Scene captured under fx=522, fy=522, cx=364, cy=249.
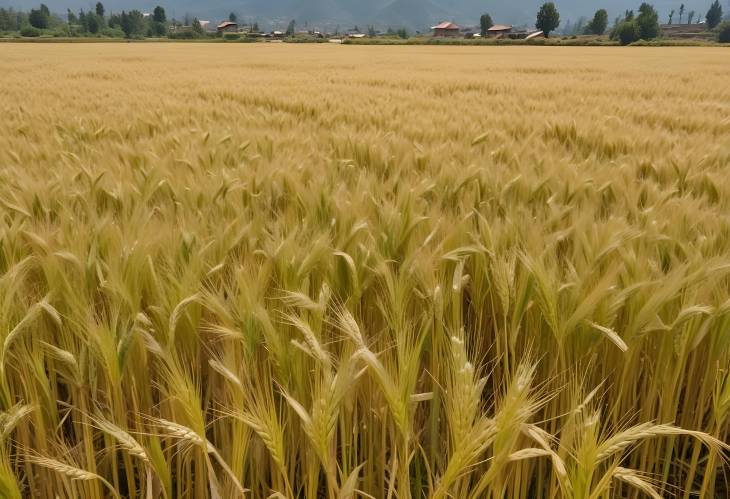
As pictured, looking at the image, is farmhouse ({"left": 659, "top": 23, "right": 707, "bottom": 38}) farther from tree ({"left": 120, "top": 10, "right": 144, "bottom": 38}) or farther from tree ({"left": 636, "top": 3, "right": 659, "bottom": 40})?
tree ({"left": 120, "top": 10, "right": 144, "bottom": 38})

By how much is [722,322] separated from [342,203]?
103 cm

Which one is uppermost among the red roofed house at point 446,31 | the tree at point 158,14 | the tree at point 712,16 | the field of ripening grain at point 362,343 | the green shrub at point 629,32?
the tree at point 712,16

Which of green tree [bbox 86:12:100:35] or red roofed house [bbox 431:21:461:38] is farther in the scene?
red roofed house [bbox 431:21:461:38]

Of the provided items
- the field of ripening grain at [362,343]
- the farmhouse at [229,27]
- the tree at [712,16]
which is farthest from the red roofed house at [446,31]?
the field of ripening grain at [362,343]

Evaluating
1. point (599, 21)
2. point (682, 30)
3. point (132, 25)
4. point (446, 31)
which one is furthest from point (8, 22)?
point (682, 30)

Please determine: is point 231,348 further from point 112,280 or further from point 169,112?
point 169,112

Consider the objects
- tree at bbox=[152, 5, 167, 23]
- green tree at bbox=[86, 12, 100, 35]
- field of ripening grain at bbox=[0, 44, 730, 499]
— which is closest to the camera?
field of ripening grain at bbox=[0, 44, 730, 499]

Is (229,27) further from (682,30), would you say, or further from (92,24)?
(682,30)

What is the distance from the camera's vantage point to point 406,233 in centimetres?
142

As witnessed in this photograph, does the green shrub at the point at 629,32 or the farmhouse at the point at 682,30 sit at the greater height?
the farmhouse at the point at 682,30

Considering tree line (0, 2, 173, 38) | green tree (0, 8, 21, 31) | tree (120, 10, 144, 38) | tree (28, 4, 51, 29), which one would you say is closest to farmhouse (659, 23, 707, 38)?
tree line (0, 2, 173, 38)

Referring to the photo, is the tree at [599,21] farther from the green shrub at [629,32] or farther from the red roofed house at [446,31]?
the red roofed house at [446,31]

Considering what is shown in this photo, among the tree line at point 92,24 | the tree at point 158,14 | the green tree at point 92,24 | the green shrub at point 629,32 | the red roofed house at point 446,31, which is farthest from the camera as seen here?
the red roofed house at point 446,31

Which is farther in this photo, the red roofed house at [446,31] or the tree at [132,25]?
the red roofed house at [446,31]
